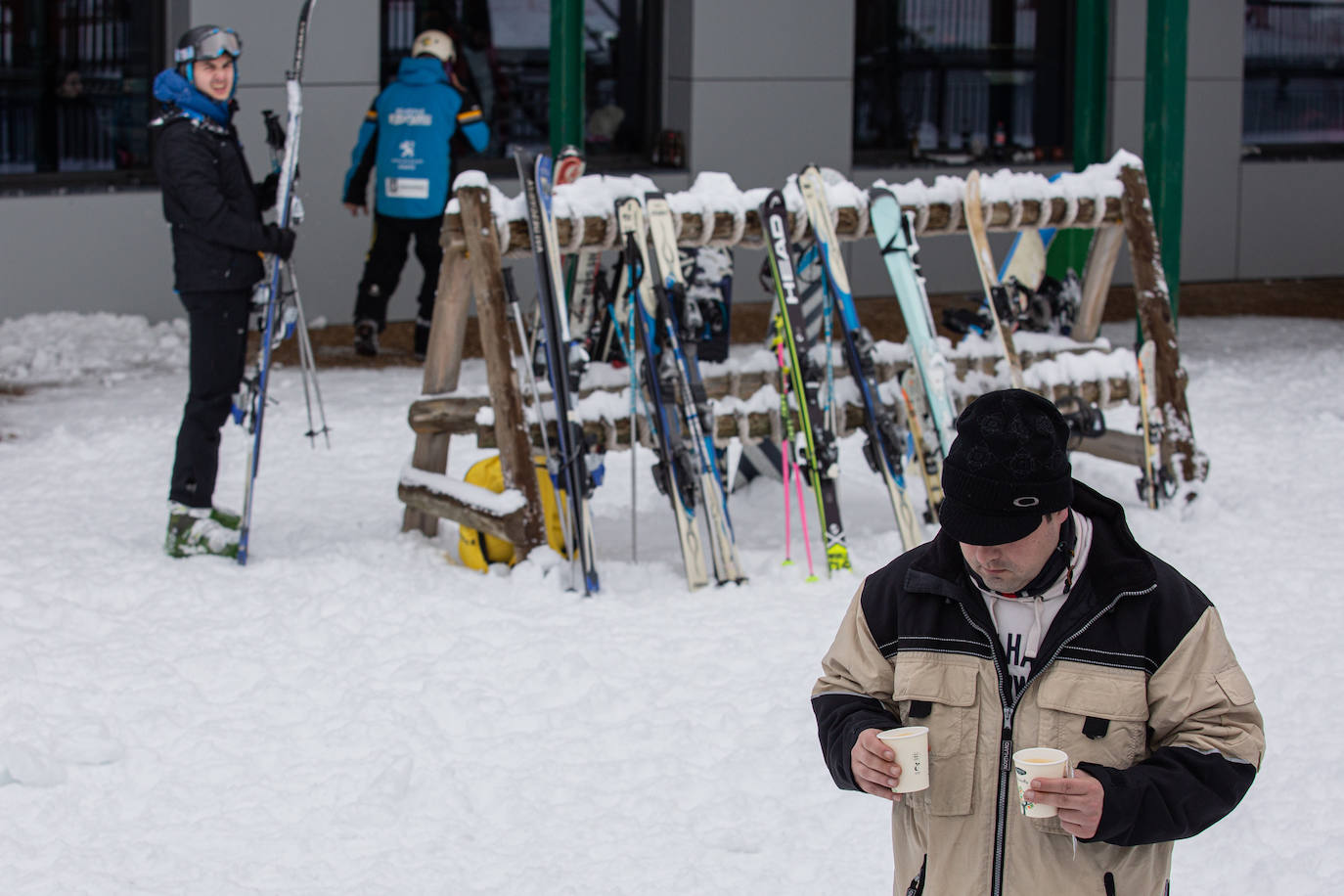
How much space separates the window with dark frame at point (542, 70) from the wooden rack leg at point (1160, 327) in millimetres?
5188

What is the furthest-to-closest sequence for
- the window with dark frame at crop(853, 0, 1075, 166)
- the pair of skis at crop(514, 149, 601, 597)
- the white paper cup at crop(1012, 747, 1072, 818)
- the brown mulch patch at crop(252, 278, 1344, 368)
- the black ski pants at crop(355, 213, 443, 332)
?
the window with dark frame at crop(853, 0, 1075, 166), the brown mulch patch at crop(252, 278, 1344, 368), the black ski pants at crop(355, 213, 443, 332), the pair of skis at crop(514, 149, 601, 597), the white paper cup at crop(1012, 747, 1072, 818)

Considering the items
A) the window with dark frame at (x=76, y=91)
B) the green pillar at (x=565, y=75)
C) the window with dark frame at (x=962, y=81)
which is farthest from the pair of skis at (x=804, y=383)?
the window with dark frame at (x=962, y=81)

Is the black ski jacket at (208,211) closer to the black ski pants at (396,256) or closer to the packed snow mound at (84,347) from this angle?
the black ski pants at (396,256)

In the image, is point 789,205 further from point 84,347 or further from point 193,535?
point 84,347

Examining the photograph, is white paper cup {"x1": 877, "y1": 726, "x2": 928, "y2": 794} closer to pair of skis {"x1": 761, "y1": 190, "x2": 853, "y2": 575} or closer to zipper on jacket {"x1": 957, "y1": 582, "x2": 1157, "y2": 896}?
zipper on jacket {"x1": 957, "y1": 582, "x2": 1157, "y2": 896}

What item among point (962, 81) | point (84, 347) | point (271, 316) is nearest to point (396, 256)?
point (84, 347)

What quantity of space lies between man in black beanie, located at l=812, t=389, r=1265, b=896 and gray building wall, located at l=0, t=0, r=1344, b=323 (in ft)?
26.5

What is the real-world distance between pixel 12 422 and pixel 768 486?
141 inches

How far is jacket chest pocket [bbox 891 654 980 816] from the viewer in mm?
2143

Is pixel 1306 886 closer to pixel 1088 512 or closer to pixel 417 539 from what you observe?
pixel 1088 512

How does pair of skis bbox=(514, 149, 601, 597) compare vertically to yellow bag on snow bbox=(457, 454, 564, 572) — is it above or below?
above

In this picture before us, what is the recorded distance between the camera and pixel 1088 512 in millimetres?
2172

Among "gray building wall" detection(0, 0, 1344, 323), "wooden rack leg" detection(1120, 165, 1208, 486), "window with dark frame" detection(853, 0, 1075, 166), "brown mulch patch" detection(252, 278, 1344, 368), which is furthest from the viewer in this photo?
"window with dark frame" detection(853, 0, 1075, 166)

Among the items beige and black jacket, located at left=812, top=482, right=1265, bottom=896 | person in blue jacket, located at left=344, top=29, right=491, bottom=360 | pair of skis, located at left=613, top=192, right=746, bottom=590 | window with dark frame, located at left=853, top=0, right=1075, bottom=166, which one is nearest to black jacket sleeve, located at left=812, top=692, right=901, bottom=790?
beige and black jacket, located at left=812, top=482, right=1265, bottom=896
